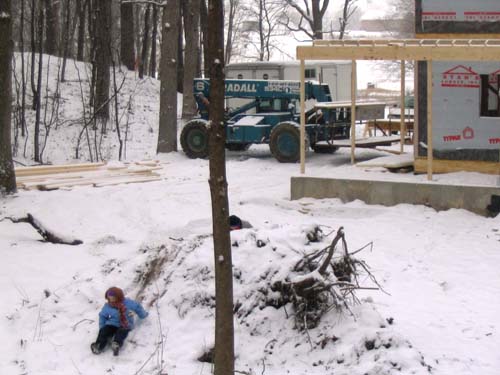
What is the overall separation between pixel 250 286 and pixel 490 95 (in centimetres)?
701

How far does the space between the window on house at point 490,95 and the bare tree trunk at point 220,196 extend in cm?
866

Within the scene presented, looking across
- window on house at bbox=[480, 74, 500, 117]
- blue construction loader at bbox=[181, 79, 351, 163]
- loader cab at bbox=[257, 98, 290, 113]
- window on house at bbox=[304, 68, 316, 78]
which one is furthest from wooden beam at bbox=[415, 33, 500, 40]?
window on house at bbox=[304, 68, 316, 78]

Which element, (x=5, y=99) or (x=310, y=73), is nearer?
(x=5, y=99)

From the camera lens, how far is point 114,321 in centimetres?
826

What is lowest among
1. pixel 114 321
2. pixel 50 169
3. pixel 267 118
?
pixel 114 321

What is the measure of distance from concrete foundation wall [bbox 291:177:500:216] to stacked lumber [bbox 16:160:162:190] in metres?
3.70

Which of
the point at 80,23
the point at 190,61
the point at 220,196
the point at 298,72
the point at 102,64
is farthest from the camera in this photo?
the point at 80,23

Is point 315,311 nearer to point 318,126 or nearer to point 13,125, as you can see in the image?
point 318,126

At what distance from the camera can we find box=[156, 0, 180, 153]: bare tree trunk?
2020 cm

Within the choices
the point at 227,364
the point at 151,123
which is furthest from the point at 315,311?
the point at 151,123

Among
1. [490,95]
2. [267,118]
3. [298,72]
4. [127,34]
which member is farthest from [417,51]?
[127,34]

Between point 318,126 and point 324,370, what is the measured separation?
39.0 feet

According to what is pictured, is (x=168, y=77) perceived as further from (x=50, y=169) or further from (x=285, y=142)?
(x=50, y=169)

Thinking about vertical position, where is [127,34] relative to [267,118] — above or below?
above
